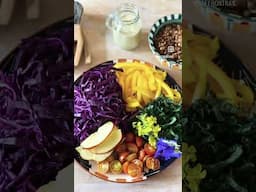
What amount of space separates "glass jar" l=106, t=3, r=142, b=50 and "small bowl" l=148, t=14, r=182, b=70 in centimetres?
3

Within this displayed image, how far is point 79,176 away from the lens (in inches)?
43.4

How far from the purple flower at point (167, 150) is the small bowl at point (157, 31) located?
0.15 metres

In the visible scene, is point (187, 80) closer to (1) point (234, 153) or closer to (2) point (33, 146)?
(1) point (234, 153)

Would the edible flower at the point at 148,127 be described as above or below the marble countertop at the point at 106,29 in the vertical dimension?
below

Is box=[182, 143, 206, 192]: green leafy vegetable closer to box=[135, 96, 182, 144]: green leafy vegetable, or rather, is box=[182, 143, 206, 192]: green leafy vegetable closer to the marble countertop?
box=[135, 96, 182, 144]: green leafy vegetable

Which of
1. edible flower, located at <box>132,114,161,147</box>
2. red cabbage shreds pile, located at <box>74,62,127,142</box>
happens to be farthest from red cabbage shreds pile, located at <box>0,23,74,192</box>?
edible flower, located at <box>132,114,161,147</box>

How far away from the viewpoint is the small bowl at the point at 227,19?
1.18 metres

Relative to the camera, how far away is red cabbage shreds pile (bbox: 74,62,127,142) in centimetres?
113

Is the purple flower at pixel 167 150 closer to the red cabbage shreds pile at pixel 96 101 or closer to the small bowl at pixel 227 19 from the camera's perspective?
the red cabbage shreds pile at pixel 96 101

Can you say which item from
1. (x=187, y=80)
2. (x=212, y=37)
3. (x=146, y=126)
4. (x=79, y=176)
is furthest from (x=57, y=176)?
(x=212, y=37)

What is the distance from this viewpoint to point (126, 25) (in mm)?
1179

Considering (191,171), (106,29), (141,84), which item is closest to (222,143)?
(191,171)

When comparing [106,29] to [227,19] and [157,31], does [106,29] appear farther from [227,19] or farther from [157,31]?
[227,19]

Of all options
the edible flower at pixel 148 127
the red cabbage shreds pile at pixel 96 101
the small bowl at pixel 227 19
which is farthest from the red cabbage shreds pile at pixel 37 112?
the small bowl at pixel 227 19
